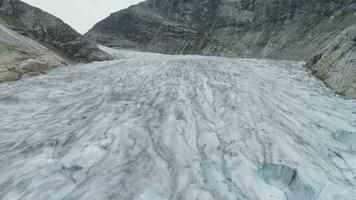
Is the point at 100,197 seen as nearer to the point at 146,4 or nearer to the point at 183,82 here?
the point at 183,82

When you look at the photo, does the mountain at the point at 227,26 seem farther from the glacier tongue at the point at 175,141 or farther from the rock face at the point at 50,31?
the glacier tongue at the point at 175,141

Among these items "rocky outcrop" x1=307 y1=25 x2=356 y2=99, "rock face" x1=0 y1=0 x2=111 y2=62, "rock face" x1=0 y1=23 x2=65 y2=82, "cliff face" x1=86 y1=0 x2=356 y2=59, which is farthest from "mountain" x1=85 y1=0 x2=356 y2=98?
"rock face" x1=0 y1=23 x2=65 y2=82

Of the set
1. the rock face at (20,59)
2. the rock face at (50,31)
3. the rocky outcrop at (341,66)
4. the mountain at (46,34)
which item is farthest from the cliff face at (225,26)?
the rock face at (20,59)

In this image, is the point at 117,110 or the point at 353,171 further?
the point at 117,110

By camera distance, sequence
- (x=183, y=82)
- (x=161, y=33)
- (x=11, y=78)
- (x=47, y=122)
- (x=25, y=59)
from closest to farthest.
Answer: (x=47, y=122)
(x=183, y=82)
(x=11, y=78)
(x=25, y=59)
(x=161, y=33)

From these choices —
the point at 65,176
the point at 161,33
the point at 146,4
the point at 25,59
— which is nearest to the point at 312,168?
the point at 65,176

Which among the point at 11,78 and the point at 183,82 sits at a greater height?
the point at 183,82
